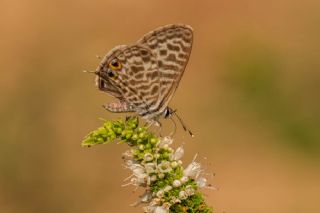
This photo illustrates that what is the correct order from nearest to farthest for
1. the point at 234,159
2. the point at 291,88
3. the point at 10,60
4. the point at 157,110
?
the point at 157,110 < the point at 234,159 < the point at 291,88 < the point at 10,60

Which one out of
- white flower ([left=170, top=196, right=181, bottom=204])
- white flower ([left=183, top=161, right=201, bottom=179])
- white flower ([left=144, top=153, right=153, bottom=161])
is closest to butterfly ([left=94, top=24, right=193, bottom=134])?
white flower ([left=183, top=161, right=201, bottom=179])

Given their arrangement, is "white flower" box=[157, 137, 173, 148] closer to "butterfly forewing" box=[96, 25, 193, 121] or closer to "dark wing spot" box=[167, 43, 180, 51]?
"butterfly forewing" box=[96, 25, 193, 121]

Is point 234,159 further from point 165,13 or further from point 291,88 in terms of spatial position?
point 165,13

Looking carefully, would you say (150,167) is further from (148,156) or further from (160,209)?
(160,209)

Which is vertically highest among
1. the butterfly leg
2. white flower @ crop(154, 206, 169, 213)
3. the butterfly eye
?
the butterfly eye

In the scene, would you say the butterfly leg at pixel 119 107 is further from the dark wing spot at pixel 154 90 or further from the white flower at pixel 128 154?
the white flower at pixel 128 154

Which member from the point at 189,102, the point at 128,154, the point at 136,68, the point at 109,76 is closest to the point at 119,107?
the point at 109,76

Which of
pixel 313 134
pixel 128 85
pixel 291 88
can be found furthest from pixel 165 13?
pixel 128 85

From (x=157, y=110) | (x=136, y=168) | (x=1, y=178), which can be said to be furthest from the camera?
(x=1, y=178)
